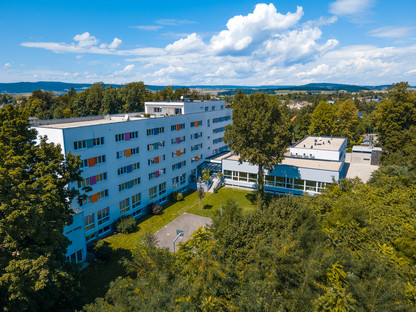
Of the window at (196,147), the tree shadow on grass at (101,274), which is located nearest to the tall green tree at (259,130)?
the window at (196,147)

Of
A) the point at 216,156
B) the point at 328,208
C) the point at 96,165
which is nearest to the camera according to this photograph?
the point at 328,208

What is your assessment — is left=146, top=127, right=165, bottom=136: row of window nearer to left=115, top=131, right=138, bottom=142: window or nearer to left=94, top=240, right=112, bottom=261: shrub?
left=115, top=131, right=138, bottom=142: window

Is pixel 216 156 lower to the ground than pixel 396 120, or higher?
lower

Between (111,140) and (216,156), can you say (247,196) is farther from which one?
(111,140)

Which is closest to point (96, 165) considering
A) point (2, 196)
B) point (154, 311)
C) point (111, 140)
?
point (111, 140)

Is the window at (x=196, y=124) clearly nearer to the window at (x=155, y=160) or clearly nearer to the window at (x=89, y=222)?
the window at (x=155, y=160)

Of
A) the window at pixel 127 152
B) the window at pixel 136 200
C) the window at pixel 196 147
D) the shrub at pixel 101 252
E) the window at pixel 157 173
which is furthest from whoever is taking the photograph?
the window at pixel 196 147
